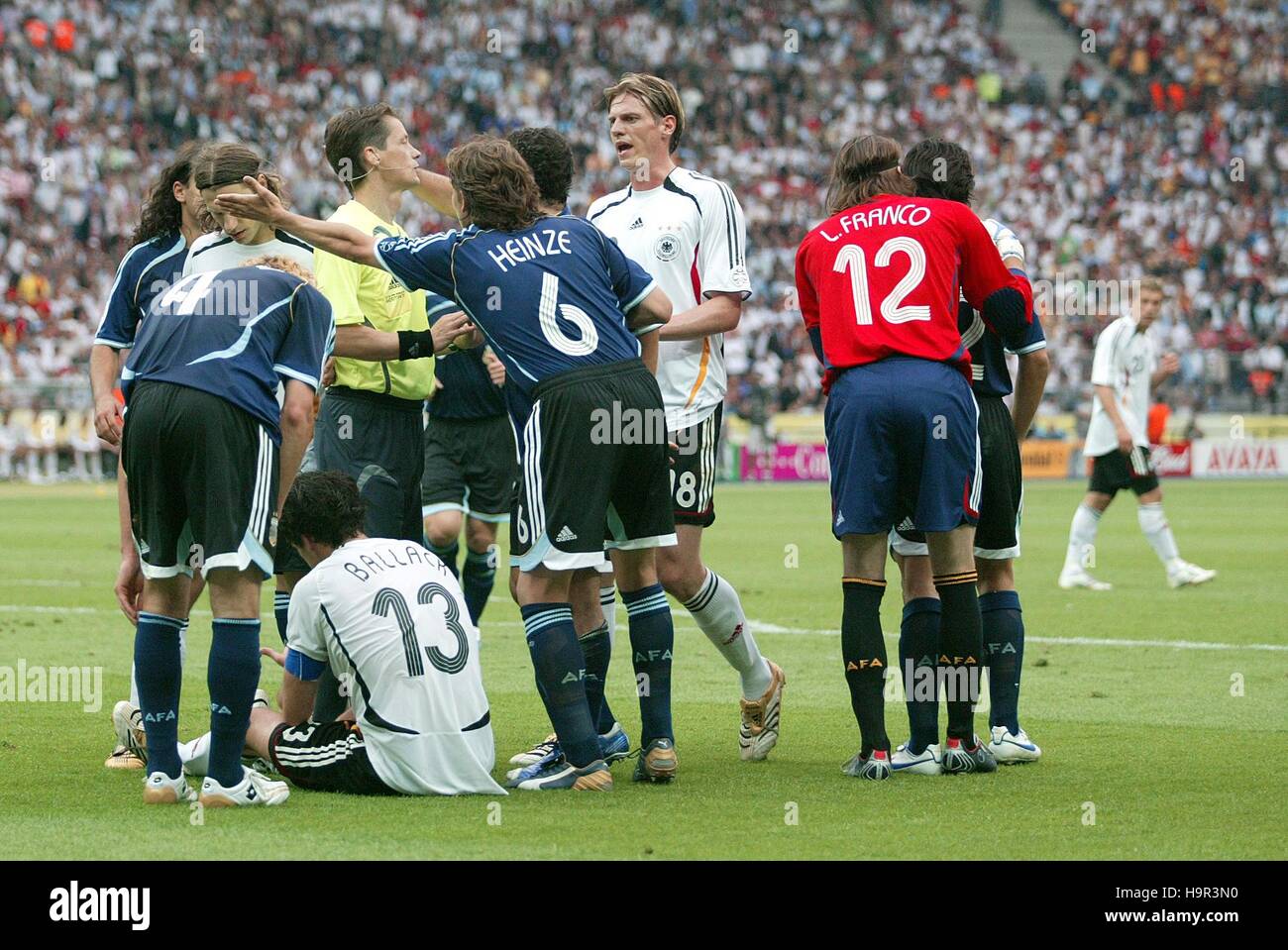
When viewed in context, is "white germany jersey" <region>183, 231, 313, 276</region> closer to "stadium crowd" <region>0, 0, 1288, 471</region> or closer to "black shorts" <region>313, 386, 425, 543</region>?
"black shorts" <region>313, 386, 425, 543</region>

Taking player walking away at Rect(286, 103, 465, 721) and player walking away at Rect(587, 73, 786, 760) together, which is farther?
player walking away at Rect(286, 103, 465, 721)

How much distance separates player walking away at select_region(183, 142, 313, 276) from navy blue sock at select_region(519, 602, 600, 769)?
155 centimetres

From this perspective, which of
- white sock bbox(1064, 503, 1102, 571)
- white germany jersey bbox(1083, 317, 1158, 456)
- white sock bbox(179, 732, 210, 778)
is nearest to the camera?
white sock bbox(179, 732, 210, 778)

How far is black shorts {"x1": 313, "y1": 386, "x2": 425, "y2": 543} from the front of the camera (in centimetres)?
750

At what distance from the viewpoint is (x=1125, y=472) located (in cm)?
1409

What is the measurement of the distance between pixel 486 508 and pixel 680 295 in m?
2.39

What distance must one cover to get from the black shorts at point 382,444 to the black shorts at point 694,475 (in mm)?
1215

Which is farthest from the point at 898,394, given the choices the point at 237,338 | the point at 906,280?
the point at 237,338

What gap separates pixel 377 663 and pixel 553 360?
1186 millimetres

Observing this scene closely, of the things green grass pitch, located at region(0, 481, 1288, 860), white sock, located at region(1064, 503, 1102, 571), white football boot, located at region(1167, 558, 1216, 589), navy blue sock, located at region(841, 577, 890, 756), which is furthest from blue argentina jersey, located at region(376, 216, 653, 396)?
white football boot, located at region(1167, 558, 1216, 589)

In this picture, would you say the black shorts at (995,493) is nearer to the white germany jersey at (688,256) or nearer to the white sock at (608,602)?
the white germany jersey at (688,256)

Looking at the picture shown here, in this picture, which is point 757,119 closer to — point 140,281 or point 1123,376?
point 1123,376
